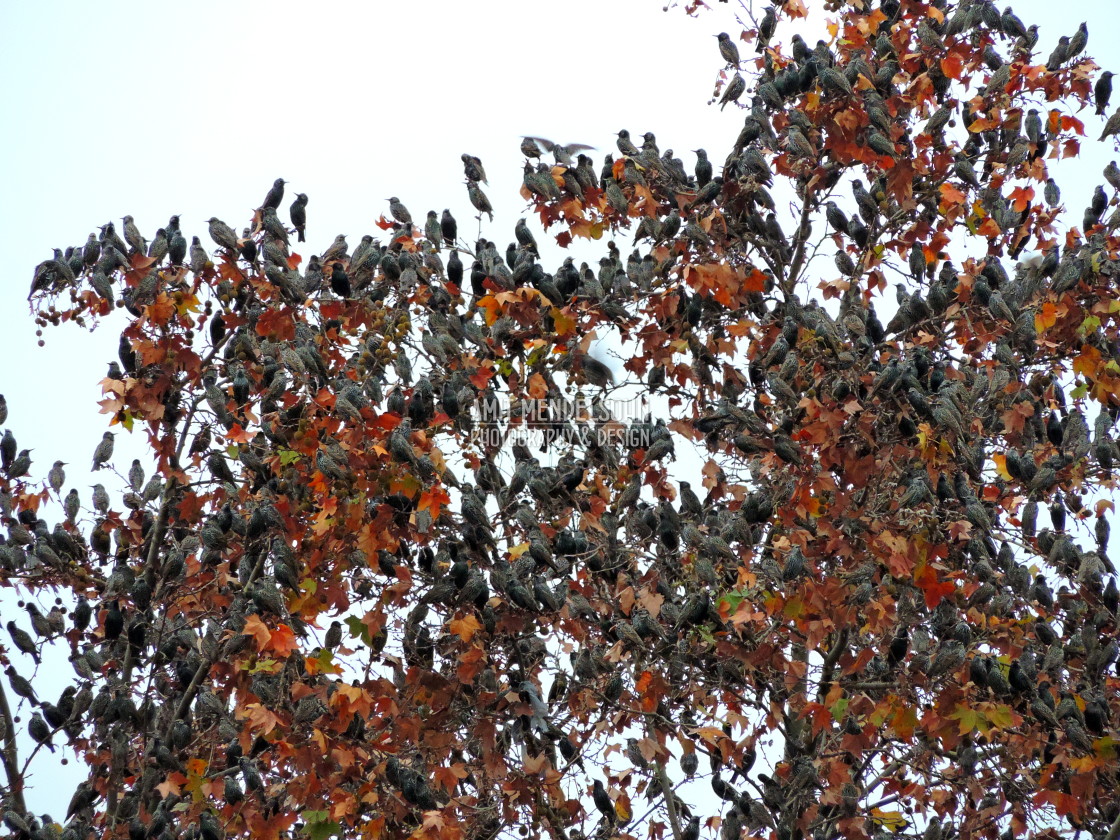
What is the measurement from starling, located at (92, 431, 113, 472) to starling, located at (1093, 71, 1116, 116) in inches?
220

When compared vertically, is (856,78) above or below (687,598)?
above

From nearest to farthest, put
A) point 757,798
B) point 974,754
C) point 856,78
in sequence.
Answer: point 974,754 → point 757,798 → point 856,78

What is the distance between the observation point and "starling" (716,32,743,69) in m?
7.75

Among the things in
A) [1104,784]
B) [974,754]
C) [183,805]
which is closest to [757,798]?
[974,754]

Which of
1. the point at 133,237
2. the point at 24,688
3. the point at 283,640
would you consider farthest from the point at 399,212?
the point at 24,688

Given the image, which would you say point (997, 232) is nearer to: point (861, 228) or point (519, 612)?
point (861, 228)

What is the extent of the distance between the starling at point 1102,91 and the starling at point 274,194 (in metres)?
4.33

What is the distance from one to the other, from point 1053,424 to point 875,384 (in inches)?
43.9

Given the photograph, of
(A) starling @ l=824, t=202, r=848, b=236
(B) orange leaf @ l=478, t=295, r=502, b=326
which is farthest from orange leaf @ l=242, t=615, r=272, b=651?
(A) starling @ l=824, t=202, r=848, b=236

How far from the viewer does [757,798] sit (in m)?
6.81

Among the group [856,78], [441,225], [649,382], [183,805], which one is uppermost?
[856,78]

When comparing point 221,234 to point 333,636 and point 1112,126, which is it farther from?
point 1112,126

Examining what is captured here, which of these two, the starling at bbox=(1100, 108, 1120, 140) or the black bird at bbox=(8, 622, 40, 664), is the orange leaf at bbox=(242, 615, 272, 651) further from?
the starling at bbox=(1100, 108, 1120, 140)

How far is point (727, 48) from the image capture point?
7766 mm
